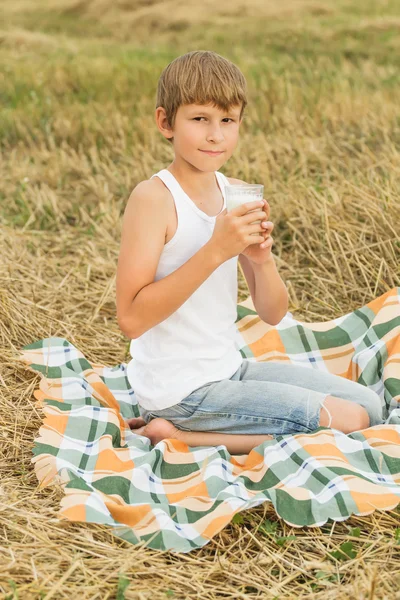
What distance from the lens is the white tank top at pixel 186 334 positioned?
2143 mm

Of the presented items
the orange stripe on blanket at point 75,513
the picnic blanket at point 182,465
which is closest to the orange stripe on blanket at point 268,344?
the picnic blanket at point 182,465

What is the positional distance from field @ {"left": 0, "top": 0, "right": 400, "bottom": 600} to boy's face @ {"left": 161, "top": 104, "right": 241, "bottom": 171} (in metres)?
0.89

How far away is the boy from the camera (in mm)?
2041

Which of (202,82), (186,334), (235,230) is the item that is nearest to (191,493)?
(186,334)

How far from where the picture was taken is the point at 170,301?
6.70ft

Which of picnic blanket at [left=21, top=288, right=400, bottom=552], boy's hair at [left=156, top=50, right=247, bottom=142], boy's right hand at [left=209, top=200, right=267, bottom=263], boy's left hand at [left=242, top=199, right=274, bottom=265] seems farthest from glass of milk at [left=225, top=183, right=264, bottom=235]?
picnic blanket at [left=21, top=288, right=400, bottom=552]

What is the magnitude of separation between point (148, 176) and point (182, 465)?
2.59 metres

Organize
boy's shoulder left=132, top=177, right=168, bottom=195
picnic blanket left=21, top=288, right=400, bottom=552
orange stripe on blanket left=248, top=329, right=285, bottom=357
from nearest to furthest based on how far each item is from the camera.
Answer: picnic blanket left=21, top=288, right=400, bottom=552 < boy's shoulder left=132, top=177, right=168, bottom=195 < orange stripe on blanket left=248, top=329, right=285, bottom=357

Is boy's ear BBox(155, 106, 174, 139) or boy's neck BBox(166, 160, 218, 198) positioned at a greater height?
boy's ear BBox(155, 106, 174, 139)

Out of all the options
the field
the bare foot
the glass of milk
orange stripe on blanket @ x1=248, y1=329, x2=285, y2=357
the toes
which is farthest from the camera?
orange stripe on blanket @ x1=248, y1=329, x2=285, y2=357

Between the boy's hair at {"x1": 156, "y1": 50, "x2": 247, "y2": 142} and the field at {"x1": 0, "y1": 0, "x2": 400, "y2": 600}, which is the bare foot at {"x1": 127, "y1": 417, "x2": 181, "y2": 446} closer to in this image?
the field at {"x1": 0, "y1": 0, "x2": 400, "y2": 600}

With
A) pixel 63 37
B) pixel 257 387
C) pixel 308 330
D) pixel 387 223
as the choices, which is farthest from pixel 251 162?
pixel 63 37

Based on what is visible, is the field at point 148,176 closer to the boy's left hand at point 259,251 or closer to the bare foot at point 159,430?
the bare foot at point 159,430

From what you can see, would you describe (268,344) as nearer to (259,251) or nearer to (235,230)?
(259,251)
